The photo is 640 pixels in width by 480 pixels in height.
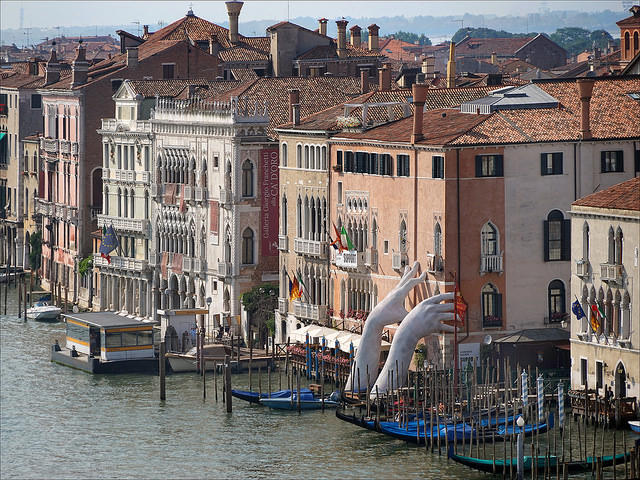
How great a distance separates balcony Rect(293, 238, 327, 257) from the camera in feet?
224

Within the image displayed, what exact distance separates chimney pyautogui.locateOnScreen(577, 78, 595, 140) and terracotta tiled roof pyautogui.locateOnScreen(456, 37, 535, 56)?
315 feet

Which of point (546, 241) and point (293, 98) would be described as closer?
point (546, 241)

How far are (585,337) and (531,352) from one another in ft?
12.5

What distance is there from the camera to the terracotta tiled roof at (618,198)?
5547cm

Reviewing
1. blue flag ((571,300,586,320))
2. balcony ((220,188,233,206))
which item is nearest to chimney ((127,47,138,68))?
balcony ((220,188,233,206))

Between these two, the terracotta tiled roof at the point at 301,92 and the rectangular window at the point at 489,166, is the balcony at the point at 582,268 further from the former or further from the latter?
the terracotta tiled roof at the point at 301,92

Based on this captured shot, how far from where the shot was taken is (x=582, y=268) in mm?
57031

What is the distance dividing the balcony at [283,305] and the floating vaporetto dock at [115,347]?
165 inches

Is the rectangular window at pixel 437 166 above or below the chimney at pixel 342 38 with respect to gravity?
below

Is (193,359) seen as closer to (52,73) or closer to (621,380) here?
(621,380)

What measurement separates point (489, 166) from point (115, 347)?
1354cm

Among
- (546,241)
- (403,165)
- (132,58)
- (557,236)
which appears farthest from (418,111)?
(132,58)

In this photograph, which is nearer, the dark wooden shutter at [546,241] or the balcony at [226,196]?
the dark wooden shutter at [546,241]

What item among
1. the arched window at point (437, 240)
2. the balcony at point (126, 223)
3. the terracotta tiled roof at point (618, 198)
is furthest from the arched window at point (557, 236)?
→ the balcony at point (126, 223)
